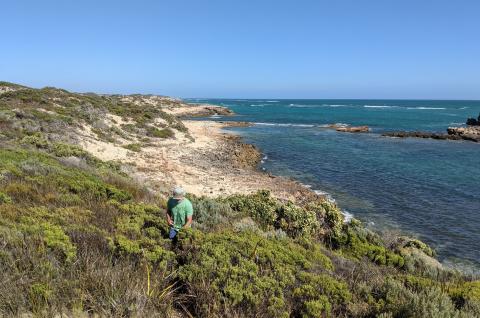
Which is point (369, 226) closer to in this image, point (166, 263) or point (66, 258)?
point (166, 263)

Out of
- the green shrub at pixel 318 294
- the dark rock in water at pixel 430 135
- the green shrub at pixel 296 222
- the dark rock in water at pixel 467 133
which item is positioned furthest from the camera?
the dark rock in water at pixel 430 135

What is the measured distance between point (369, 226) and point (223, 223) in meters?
8.99

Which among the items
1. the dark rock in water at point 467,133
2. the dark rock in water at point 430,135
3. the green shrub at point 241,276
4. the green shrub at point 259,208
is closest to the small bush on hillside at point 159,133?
the green shrub at point 259,208

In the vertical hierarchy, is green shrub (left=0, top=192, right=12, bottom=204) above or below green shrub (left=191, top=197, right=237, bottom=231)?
above

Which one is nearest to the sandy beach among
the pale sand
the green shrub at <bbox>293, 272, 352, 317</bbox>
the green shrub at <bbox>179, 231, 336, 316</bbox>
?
the pale sand

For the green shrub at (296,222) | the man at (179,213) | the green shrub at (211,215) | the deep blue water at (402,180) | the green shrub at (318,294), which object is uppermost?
the man at (179,213)

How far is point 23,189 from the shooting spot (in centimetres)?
806

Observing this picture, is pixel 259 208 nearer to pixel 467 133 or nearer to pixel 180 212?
pixel 180 212

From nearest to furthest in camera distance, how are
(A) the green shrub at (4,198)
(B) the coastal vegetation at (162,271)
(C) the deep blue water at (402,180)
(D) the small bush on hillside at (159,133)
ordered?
(B) the coastal vegetation at (162,271), (A) the green shrub at (4,198), (C) the deep blue water at (402,180), (D) the small bush on hillside at (159,133)

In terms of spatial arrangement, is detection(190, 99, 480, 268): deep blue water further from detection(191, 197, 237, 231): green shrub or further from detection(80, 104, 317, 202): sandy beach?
detection(191, 197, 237, 231): green shrub

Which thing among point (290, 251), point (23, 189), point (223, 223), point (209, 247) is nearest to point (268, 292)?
→ point (209, 247)

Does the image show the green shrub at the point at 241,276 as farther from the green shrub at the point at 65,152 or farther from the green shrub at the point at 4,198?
the green shrub at the point at 65,152

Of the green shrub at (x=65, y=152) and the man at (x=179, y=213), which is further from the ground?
the man at (x=179, y=213)

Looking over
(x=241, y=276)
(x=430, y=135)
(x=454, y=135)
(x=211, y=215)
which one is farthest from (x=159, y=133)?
(x=454, y=135)
